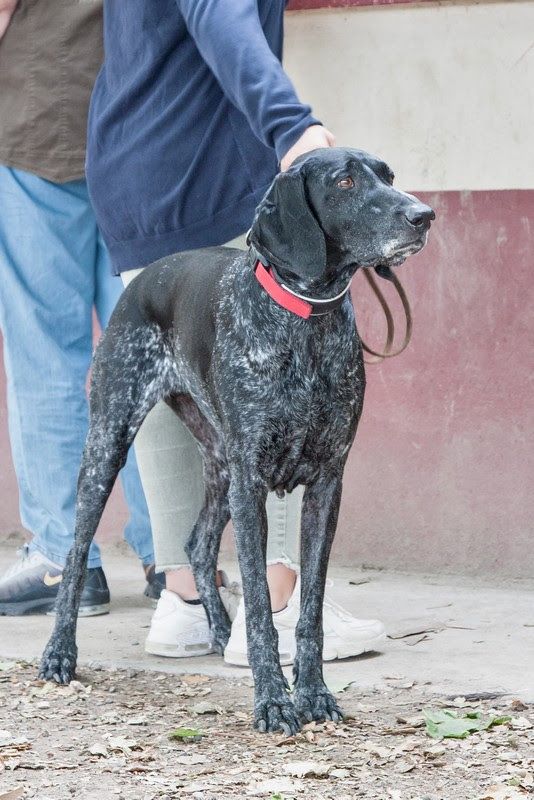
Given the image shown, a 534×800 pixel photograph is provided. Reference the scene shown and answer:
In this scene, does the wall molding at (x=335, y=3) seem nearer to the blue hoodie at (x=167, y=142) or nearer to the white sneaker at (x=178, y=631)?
the blue hoodie at (x=167, y=142)

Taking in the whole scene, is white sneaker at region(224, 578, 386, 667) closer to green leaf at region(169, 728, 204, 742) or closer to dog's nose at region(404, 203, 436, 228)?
green leaf at region(169, 728, 204, 742)

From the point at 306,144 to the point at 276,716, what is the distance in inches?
54.8

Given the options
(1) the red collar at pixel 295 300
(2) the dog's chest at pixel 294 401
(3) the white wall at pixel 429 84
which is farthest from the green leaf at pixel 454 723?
(3) the white wall at pixel 429 84

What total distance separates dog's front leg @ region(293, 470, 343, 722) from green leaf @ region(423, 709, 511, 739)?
9.2 inches

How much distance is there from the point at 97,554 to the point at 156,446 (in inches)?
28.5

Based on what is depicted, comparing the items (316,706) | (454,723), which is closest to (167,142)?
(316,706)

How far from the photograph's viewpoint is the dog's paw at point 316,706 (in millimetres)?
3518

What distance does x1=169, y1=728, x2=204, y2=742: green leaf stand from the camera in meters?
3.48

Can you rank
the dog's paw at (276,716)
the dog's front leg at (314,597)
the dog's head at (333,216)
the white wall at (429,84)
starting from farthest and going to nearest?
the white wall at (429,84) → the dog's front leg at (314,597) → the dog's paw at (276,716) → the dog's head at (333,216)

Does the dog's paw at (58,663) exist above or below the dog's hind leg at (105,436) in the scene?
below

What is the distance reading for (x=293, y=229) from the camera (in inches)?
132

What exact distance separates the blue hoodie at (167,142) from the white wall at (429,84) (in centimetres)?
106

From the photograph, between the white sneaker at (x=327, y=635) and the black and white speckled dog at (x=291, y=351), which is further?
the white sneaker at (x=327, y=635)

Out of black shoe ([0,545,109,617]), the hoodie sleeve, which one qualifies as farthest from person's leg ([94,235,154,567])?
the hoodie sleeve
